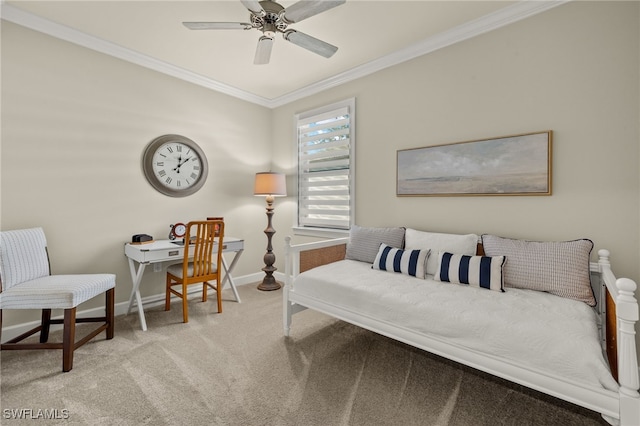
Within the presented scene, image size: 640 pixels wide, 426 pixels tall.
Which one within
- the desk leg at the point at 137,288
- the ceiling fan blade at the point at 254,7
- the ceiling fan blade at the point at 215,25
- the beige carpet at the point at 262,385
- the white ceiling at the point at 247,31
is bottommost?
the beige carpet at the point at 262,385

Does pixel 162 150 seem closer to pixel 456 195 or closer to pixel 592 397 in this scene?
pixel 456 195

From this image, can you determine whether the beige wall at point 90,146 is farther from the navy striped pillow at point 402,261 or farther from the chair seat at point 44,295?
the navy striped pillow at point 402,261

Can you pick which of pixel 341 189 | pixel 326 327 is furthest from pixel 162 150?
pixel 326 327

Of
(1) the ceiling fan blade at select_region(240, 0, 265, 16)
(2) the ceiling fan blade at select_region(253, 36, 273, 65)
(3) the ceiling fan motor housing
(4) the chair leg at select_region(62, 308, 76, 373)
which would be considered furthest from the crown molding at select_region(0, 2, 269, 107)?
(4) the chair leg at select_region(62, 308, 76, 373)

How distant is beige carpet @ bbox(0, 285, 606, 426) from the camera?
151 centimetres

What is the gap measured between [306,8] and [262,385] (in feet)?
7.65

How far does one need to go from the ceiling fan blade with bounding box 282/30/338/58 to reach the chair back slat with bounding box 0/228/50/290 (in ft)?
8.11

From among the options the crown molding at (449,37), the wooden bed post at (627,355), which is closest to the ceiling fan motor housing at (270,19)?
the crown molding at (449,37)

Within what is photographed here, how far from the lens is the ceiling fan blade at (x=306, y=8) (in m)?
1.71

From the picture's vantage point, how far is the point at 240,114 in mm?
3861

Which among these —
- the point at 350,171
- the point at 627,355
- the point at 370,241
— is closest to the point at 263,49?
the point at 350,171

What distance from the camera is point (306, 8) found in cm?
178

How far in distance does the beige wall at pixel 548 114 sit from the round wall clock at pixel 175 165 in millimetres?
2202

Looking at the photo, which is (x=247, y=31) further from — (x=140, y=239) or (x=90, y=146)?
(x=140, y=239)
